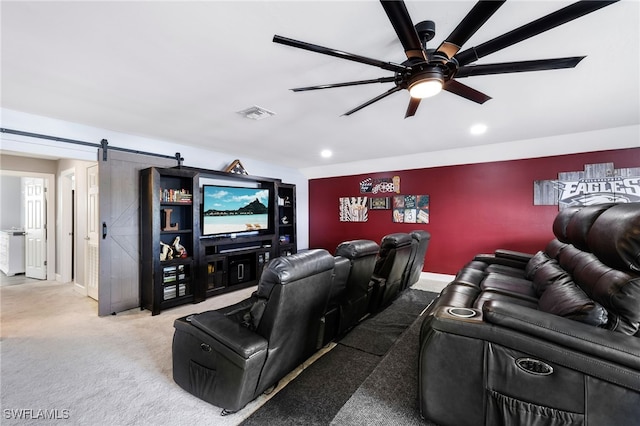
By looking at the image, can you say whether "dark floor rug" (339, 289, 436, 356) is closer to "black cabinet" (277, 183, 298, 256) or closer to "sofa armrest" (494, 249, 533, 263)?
"sofa armrest" (494, 249, 533, 263)

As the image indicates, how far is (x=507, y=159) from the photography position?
451 centimetres

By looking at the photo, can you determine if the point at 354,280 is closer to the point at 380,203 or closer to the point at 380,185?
the point at 380,203

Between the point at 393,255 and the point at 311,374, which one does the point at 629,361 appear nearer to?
the point at 311,374

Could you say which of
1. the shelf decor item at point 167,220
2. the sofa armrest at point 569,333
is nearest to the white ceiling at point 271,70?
the shelf decor item at point 167,220

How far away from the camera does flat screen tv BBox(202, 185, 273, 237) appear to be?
4430mm

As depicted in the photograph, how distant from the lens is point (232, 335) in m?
1.62

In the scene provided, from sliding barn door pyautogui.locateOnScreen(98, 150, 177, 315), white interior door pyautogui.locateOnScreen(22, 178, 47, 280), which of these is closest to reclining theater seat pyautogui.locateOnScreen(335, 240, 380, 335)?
sliding barn door pyautogui.locateOnScreen(98, 150, 177, 315)

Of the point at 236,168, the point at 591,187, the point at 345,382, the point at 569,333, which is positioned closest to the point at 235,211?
the point at 236,168

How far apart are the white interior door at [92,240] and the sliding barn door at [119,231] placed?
0.50 metres

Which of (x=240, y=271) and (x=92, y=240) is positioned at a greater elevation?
(x=92, y=240)

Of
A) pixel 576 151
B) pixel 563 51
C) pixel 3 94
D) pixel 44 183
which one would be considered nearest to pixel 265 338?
pixel 563 51

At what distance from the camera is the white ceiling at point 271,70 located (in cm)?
156

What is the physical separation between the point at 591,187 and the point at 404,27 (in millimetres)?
4505

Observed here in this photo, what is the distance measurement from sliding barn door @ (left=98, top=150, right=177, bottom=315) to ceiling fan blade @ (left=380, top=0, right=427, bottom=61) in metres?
3.94
